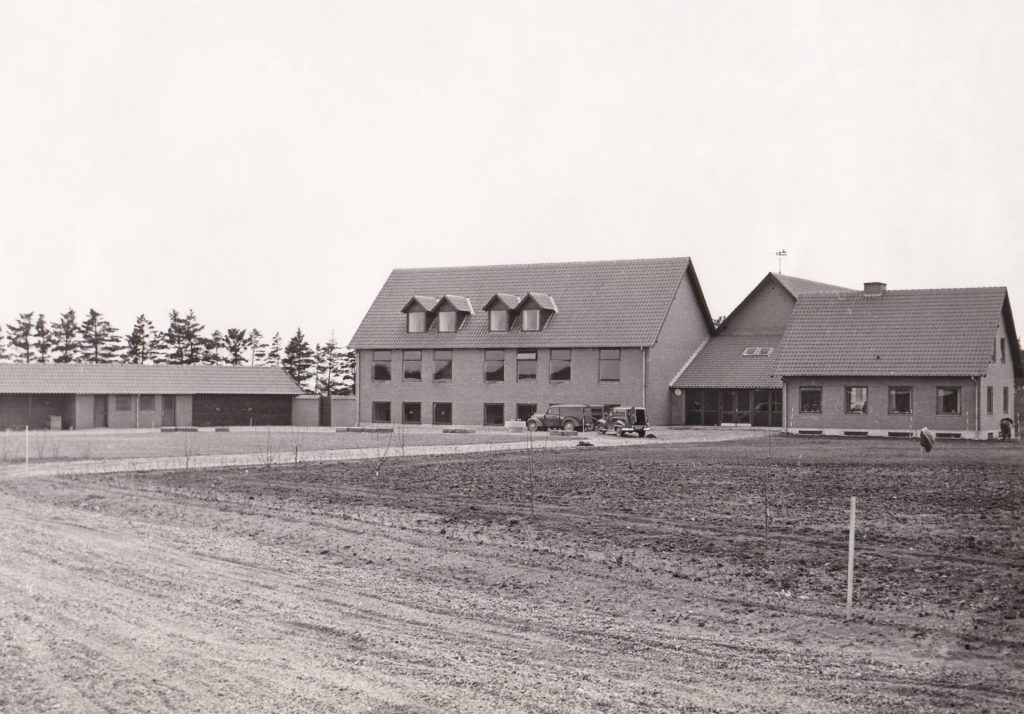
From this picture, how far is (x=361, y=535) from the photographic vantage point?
46.5 ft

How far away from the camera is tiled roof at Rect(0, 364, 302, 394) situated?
5806 centimetres

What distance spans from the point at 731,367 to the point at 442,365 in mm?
15003

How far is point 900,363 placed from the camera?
44562 mm

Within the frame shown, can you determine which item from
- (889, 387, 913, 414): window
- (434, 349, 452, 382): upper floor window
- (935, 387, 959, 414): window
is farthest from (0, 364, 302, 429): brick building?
(935, 387, 959, 414): window

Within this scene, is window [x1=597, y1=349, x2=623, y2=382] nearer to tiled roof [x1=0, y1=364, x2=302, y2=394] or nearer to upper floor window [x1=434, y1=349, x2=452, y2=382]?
upper floor window [x1=434, y1=349, x2=452, y2=382]

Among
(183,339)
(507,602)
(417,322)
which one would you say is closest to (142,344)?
(183,339)

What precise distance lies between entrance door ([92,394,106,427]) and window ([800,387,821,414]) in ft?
123

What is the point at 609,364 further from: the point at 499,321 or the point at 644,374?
the point at 499,321

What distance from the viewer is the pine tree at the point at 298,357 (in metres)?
97.4

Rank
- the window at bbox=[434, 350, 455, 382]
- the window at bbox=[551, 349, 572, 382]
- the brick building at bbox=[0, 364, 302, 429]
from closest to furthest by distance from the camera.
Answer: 1. the window at bbox=[551, 349, 572, 382]
2. the window at bbox=[434, 350, 455, 382]
3. the brick building at bbox=[0, 364, 302, 429]

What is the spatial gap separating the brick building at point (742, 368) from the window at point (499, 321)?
9.31 meters

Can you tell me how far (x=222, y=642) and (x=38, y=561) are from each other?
15.7 ft

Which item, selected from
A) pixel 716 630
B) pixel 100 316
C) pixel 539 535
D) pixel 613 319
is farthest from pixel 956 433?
pixel 100 316

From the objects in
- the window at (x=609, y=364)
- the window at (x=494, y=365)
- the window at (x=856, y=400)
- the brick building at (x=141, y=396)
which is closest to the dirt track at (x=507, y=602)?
the window at (x=856, y=400)
